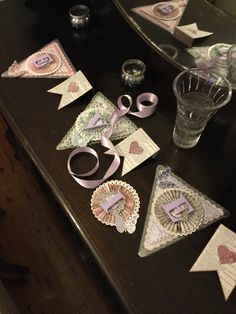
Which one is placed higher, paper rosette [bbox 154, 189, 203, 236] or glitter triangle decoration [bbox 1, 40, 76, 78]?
glitter triangle decoration [bbox 1, 40, 76, 78]

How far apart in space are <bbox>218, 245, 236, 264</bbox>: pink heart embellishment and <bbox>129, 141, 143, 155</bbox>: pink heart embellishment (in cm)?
28

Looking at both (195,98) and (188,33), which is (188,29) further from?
(195,98)

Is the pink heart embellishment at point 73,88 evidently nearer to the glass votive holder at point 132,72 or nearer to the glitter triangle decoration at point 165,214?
the glass votive holder at point 132,72

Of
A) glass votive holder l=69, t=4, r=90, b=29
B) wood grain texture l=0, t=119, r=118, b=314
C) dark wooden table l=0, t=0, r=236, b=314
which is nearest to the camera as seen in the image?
dark wooden table l=0, t=0, r=236, b=314

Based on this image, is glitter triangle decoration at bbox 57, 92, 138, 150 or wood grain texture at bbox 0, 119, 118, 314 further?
wood grain texture at bbox 0, 119, 118, 314

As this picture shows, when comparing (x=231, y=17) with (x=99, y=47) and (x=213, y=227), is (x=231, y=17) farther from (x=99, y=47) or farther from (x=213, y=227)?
(x=213, y=227)

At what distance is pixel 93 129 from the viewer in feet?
2.76

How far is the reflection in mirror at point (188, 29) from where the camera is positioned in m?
0.86

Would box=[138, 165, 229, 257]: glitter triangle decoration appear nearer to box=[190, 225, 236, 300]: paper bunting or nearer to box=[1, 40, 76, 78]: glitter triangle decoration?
box=[190, 225, 236, 300]: paper bunting

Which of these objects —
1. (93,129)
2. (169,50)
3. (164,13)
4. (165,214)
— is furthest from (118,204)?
(164,13)

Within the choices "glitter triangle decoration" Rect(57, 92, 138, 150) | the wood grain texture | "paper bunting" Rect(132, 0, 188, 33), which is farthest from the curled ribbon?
the wood grain texture

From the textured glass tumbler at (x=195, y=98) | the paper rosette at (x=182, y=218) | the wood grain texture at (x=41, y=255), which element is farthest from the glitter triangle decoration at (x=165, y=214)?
the wood grain texture at (x=41, y=255)

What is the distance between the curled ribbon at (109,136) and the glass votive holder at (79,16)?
12.1 inches

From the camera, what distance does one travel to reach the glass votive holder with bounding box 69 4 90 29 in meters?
1.01
